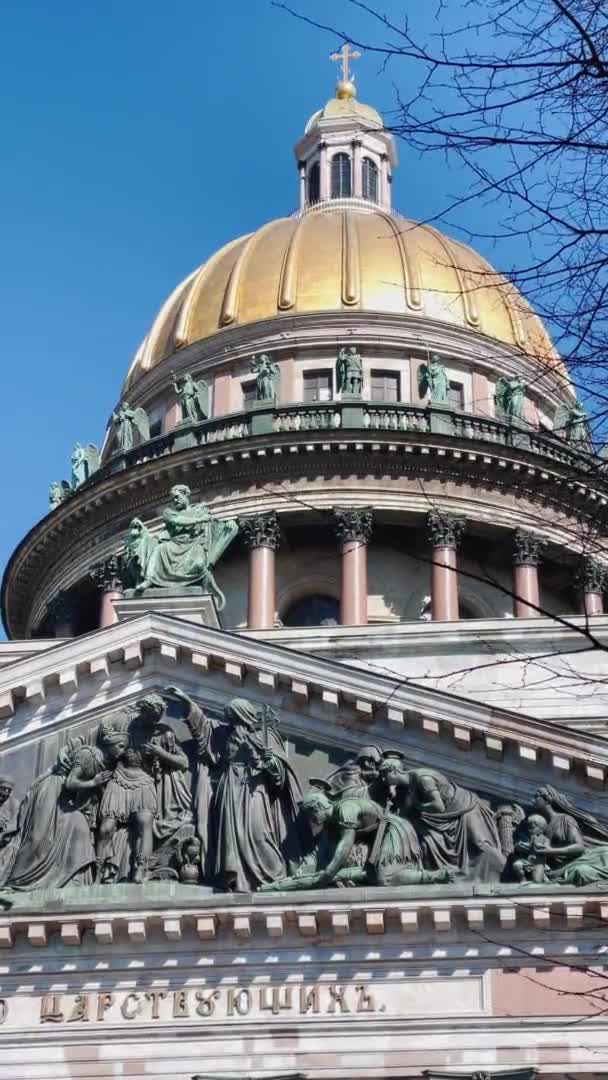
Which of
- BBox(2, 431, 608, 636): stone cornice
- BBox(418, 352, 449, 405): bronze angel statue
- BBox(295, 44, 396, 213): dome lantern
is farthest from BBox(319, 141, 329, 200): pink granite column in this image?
BBox(2, 431, 608, 636): stone cornice

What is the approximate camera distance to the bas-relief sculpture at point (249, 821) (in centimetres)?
2666

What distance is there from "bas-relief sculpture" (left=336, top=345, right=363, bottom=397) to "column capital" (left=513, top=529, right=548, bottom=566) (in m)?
5.87

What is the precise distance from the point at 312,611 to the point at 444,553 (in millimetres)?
4199

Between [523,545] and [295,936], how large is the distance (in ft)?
78.7

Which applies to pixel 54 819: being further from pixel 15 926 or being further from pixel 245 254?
pixel 245 254

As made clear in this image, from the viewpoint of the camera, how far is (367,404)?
5075cm

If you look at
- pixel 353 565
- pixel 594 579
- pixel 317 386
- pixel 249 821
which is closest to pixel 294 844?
pixel 249 821

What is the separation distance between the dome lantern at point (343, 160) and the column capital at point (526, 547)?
18.4m

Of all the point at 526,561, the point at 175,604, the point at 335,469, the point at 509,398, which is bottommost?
the point at 175,604

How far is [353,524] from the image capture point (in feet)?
159

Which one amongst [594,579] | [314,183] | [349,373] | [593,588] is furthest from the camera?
[314,183]

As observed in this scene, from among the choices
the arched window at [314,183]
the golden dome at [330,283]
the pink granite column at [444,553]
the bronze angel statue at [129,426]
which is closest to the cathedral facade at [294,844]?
the pink granite column at [444,553]

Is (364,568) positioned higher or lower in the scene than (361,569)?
higher

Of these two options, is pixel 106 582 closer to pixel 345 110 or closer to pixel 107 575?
pixel 107 575
